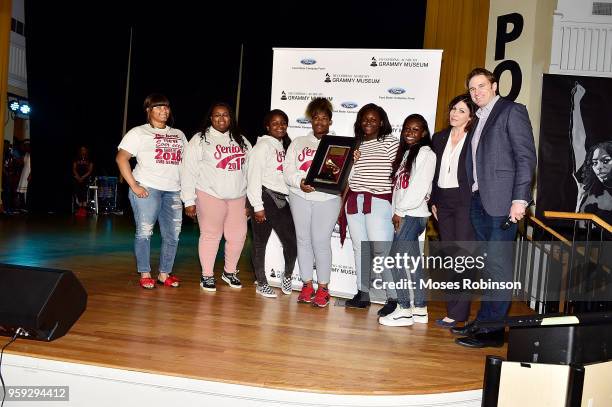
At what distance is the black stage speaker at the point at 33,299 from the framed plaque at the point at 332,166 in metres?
1.70

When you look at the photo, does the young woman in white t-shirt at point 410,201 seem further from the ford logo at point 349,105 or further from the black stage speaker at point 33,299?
the black stage speaker at point 33,299

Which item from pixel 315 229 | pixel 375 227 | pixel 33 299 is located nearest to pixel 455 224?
pixel 375 227

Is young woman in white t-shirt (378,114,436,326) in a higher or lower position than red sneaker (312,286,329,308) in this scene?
higher

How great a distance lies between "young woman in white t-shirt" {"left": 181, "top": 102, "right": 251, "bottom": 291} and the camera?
14.3ft

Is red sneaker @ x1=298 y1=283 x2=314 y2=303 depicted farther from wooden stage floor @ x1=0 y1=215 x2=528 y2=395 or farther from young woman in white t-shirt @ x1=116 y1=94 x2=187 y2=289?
young woman in white t-shirt @ x1=116 y1=94 x2=187 y2=289

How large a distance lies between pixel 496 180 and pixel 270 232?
5.84 feet

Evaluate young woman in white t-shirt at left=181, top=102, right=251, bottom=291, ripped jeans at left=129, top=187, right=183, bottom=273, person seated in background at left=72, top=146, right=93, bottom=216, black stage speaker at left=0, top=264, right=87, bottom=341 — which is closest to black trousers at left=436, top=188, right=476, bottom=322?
young woman in white t-shirt at left=181, top=102, right=251, bottom=291

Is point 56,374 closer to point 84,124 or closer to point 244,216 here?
point 244,216

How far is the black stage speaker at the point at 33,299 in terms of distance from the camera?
264 centimetres

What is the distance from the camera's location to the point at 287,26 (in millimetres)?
8578

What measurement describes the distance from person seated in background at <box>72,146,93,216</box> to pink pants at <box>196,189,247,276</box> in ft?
22.5

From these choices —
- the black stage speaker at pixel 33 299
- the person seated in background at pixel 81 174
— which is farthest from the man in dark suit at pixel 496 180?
the person seated in background at pixel 81 174

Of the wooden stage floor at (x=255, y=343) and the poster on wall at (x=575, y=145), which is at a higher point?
the poster on wall at (x=575, y=145)

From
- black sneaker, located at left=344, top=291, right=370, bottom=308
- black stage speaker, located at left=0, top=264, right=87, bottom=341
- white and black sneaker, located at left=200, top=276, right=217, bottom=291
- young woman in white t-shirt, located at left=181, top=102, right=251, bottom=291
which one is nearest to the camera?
black stage speaker, located at left=0, top=264, right=87, bottom=341
